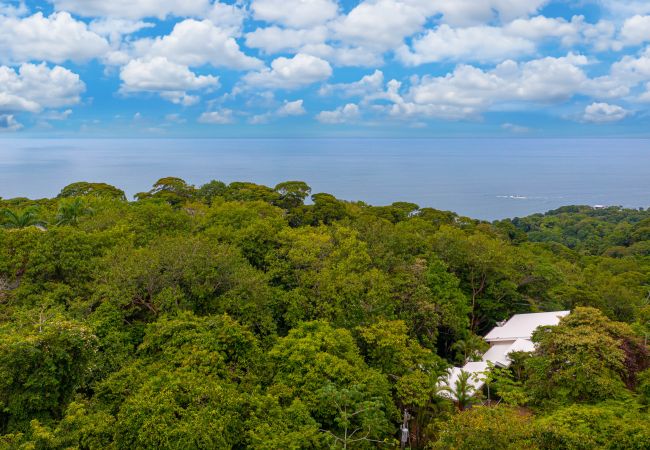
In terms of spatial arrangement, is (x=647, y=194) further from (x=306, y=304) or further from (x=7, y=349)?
(x=7, y=349)

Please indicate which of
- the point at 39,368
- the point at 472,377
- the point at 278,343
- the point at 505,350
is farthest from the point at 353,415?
the point at 505,350

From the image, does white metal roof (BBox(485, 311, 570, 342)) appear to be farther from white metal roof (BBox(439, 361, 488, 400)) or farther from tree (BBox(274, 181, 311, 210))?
tree (BBox(274, 181, 311, 210))

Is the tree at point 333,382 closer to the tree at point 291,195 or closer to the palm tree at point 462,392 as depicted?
the palm tree at point 462,392

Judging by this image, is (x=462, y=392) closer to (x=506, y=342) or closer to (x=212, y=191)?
(x=506, y=342)

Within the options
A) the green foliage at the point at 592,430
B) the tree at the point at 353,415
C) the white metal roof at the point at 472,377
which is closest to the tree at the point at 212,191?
the white metal roof at the point at 472,377

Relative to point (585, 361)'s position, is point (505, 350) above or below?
below

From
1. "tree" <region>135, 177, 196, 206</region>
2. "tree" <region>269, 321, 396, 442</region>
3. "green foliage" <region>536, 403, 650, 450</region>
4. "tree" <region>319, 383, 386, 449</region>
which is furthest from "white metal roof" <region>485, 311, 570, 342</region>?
"tree" <region>135, 177, 196, 206</region>
